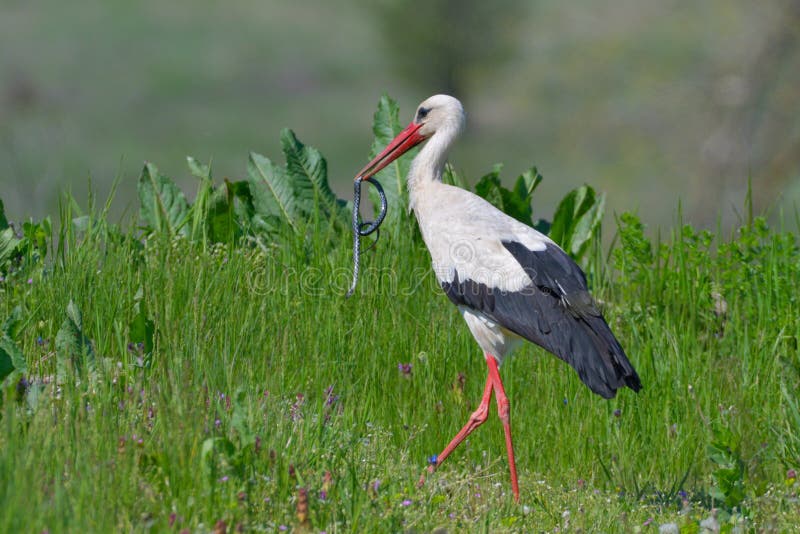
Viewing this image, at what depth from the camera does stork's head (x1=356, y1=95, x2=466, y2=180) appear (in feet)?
20.4

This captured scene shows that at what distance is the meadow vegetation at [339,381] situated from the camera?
3.77 meters

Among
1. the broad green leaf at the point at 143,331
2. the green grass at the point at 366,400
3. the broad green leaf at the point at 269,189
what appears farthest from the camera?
the broad green leaf at the point at 269,189

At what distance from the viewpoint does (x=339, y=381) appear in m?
5.55

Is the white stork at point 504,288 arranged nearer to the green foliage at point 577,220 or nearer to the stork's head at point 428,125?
the stork's head at point 428,125

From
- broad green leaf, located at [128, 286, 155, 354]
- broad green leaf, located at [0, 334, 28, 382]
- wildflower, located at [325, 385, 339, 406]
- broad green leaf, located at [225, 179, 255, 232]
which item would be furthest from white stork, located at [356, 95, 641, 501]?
broad green leaf, located at [0, 334, 28, 382]

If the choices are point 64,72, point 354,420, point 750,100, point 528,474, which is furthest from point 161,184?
Result: point 64,72

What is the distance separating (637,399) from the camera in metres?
5.76

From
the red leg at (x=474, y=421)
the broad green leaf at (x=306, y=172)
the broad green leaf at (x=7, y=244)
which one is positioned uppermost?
the broad green leaf at (x=306, y=172)

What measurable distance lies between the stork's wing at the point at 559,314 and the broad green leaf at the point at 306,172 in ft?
6.76

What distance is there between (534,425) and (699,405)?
821 millimetres

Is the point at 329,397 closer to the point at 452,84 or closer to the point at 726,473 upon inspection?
→ the point at 726,473

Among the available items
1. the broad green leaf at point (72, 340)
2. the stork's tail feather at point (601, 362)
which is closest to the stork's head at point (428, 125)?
the stork's tail feather at point (601, 362)

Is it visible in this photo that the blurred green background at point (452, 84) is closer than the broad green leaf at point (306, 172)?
No

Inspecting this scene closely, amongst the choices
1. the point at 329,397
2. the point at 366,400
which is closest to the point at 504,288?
the point at 366,400
